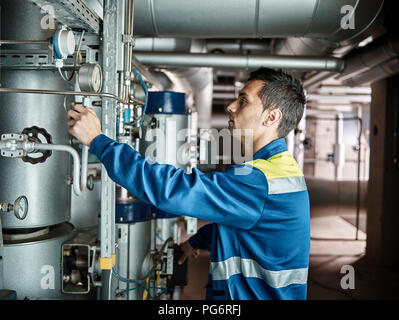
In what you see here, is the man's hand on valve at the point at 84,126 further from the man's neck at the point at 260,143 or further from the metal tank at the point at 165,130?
the metal tank at the point at 165,130

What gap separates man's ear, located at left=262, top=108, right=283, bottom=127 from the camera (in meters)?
1.13

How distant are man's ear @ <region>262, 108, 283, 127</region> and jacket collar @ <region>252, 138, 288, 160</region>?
66mm

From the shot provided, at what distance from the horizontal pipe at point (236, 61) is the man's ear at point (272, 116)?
4.68 feet

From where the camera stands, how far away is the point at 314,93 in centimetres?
521

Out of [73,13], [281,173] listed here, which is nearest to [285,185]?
[281,173]

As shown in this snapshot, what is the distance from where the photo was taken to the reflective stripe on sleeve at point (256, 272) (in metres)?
1.04

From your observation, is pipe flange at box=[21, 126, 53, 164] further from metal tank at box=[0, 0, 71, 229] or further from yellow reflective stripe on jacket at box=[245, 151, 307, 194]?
yellow reflective stripe on jacket at box=[245, 151, 307, 194]

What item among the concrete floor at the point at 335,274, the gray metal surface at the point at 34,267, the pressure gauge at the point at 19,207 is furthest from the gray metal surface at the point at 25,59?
the concrete floor at the point at 335,274

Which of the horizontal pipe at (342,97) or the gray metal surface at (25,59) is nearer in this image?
the gray metal surface at (25,59)

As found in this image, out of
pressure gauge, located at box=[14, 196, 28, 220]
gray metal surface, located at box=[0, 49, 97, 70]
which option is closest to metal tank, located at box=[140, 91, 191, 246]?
gray metal surface, located at box=[0, 49, 97, 70]

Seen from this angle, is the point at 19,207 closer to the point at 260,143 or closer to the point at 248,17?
the point at 260,143

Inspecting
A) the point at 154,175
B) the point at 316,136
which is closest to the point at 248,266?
the point at 154,175
